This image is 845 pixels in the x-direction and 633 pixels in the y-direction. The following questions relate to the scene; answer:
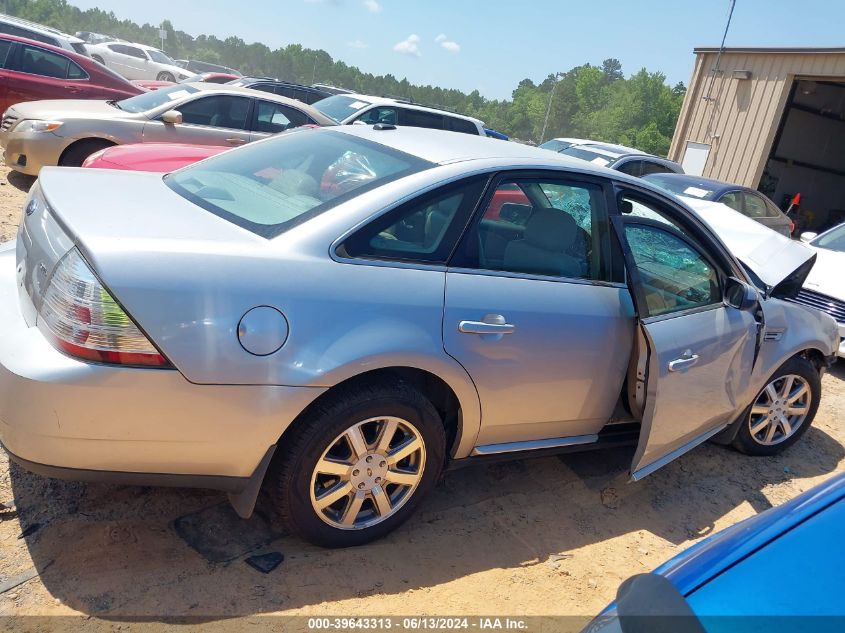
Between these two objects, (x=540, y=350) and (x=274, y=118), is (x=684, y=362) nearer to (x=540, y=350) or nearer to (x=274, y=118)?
(x=540, y=350)

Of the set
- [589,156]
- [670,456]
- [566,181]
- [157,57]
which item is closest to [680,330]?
[670,456]

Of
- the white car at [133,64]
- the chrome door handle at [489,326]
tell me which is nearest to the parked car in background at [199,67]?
the white car at [133,64]

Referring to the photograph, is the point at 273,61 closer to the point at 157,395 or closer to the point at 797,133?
the point at 797,133

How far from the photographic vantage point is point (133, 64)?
2708 centimetres

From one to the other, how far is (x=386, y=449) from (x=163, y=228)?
1.19 m

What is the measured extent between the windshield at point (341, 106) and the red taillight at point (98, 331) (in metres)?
9.22

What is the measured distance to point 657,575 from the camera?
183cm

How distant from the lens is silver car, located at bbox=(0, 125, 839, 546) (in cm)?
235

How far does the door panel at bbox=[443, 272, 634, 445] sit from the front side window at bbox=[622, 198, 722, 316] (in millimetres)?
395

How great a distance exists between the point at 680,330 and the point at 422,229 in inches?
56.7

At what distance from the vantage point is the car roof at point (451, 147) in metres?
3.22

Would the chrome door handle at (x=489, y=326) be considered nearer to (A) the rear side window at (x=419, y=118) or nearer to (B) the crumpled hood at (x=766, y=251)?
(B) the crumpled hood at (x=766, y=251)

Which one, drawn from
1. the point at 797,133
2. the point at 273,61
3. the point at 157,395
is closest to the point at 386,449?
the point at 157,395

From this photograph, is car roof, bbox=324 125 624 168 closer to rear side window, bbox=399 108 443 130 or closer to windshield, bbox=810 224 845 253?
windshield, bbox=810 224 845 253
